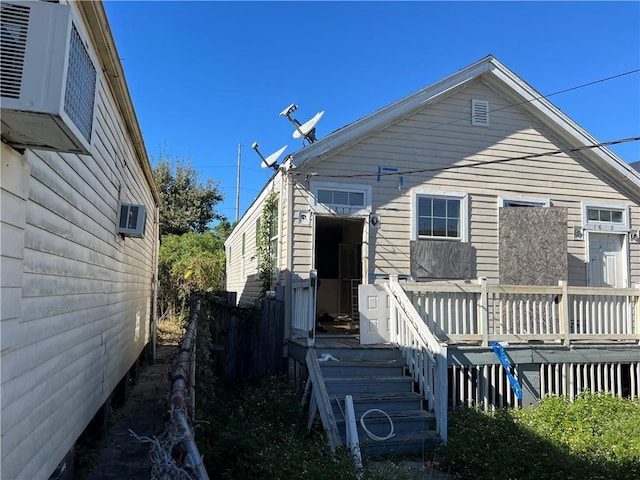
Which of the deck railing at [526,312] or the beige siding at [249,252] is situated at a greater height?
the beige siding at [249,252]

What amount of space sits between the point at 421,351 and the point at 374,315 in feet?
4.12

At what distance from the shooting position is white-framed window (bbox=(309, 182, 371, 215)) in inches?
340

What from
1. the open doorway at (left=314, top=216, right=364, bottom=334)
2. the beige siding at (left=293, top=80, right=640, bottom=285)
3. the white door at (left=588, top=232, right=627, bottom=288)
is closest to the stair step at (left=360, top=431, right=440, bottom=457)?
the beige siding at (left=293, top=80, right=640, bottom=285)

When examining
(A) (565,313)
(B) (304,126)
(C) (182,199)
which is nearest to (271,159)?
(B) (304,126)

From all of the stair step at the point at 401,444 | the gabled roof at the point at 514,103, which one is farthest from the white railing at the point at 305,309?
the gabled roof at the point at 514,103

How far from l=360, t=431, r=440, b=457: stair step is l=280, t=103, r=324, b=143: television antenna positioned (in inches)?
222

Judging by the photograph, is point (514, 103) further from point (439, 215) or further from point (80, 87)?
point (80, 87)

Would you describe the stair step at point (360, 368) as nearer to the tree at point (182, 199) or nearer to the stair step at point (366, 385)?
the stair step at point (366, 385)

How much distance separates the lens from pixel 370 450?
213 inches

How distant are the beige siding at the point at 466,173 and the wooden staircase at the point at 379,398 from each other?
2064 mm

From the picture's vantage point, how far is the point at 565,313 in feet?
24.9

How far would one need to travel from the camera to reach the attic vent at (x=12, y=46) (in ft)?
7.86

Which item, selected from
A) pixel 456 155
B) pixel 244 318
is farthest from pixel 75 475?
pixel 456 155

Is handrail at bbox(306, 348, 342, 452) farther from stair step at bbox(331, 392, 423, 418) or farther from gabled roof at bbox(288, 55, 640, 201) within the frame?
gabled roof at bbox(288, 55, 640, 201)
